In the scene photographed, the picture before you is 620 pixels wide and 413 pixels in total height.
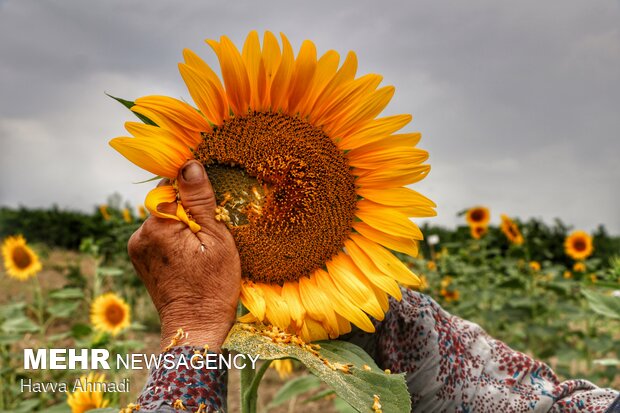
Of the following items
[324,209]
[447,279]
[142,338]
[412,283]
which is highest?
[324,209]

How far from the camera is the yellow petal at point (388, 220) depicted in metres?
1.06

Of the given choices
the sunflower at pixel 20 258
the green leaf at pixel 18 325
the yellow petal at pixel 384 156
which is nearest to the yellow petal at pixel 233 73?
the yellow petal at pixel 384 156

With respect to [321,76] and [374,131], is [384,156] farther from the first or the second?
[321,76]

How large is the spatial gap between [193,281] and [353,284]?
0.90ft

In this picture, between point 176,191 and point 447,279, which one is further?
point 447,279

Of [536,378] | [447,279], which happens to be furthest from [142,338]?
[536,378]

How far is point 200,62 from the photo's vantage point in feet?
3.14

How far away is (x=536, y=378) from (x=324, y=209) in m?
0.72

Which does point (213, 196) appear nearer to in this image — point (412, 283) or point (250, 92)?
point (250, 92)

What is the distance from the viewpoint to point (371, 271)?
3.49ft

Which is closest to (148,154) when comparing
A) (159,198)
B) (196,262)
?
(159,198)

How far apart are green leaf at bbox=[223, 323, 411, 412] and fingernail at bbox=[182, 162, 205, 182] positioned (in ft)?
0.80

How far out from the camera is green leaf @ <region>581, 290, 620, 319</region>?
2334 millimetres

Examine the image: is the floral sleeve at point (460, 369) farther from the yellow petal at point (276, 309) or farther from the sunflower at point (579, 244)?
the sunflower at point (579, 244)
